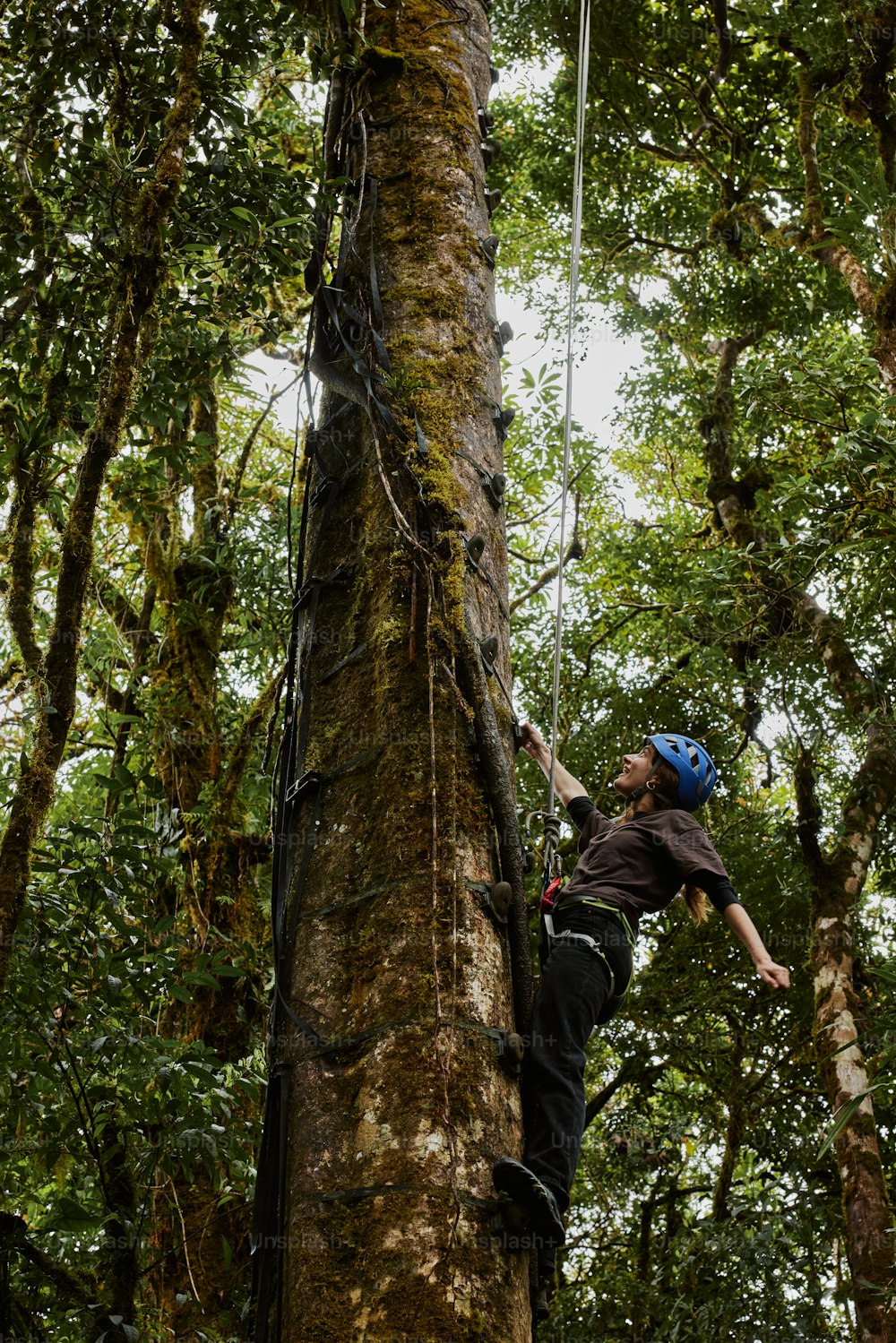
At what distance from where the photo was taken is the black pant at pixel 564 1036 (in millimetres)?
2133

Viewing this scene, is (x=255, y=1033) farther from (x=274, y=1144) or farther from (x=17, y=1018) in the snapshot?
(x=274, y=1144)

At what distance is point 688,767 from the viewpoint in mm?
3438

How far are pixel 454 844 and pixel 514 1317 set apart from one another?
0.75 meters

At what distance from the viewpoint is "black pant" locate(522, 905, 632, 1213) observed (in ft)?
7.00

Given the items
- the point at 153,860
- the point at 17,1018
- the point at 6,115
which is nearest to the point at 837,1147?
the point at 153,860

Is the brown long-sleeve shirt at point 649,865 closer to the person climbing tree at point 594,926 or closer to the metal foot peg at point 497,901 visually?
the person climbing tree at point 594,926

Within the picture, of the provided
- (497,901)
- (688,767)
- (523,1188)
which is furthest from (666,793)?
(523,1188)

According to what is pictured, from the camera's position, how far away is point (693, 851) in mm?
3031

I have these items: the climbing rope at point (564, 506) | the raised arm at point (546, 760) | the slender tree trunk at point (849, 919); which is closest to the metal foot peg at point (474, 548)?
the climbing rope at point (564, 506)

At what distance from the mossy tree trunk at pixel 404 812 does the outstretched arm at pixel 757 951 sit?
0.73m

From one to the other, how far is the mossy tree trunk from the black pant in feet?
0.61

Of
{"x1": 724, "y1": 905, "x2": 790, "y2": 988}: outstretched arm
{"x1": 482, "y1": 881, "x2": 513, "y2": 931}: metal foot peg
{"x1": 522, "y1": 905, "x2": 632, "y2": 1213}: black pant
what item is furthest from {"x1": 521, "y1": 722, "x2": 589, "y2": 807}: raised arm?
{"x1": 482, "y1": 881, "x2": 513, "y2": 931}: metal foot peg

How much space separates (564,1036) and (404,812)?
0.63 meters

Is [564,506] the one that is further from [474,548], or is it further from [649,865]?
[649,865]
